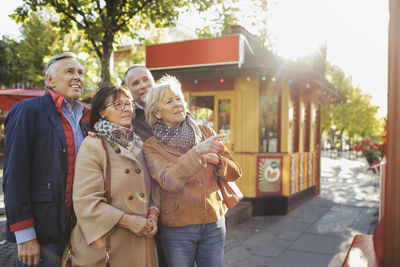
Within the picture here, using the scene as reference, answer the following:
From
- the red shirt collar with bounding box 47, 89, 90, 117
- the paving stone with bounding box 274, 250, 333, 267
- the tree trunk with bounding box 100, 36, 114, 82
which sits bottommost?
the paving stone with bounding box 274, 250, 333, 267

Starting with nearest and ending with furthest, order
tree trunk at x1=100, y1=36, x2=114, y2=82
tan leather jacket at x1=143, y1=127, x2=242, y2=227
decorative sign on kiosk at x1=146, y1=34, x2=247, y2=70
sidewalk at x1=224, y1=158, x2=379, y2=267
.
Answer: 1. tan leather jacket at x1=143, y1=127, x2=242, y2=227
2. sidewalk at x1=224, y1=158, x2=379, y2=267
3. decorative sign on kiosk at x1=146, y1=34, x2=247, y2=70
4. tree trunk at x1=100, y1=36, x2=114, y2=82

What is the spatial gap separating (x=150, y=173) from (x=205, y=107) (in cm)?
594

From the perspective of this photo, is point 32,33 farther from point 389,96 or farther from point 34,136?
point 389,96

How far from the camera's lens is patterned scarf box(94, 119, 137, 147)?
2.00m

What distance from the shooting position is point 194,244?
2207 mm

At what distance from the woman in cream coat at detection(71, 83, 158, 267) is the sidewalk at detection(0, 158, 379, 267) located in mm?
2960

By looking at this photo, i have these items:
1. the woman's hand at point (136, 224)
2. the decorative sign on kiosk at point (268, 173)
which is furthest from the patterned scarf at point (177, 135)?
the decorative sign on kiosk at point (268, 173)

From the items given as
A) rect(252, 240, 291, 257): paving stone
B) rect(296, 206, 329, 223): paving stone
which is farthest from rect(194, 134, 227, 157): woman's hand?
rect(296, 206, 329, 223): paving stone

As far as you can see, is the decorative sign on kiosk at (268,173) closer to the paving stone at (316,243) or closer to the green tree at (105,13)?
the paving stone at (316,243)

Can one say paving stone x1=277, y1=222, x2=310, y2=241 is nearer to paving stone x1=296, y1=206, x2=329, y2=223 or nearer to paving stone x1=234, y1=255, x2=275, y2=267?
paving stone x1=296, y1=206, x2=329, y2=223

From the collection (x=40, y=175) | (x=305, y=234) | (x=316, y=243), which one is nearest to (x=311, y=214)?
(x=305, y=234)

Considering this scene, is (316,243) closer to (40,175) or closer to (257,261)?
(257,261)

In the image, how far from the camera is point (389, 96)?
2.81 ft

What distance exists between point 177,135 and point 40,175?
0.89 metres
